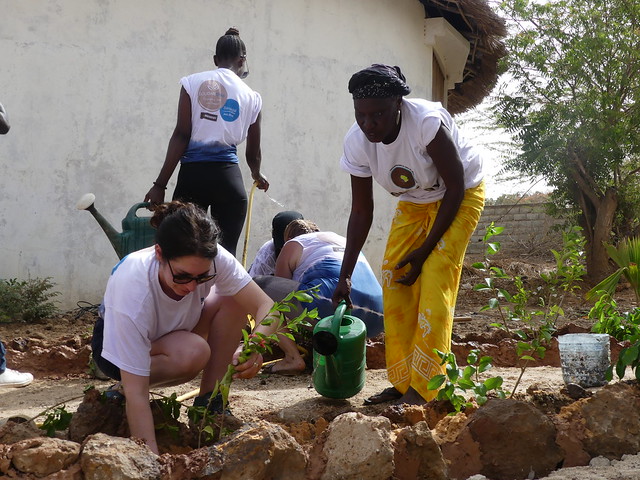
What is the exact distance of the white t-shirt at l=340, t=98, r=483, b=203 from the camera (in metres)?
3.18

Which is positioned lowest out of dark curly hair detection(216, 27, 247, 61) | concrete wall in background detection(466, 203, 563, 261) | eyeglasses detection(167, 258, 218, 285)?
concrete wall in background detection(466, 203, 563, 261)

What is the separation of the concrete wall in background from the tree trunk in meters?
3.68

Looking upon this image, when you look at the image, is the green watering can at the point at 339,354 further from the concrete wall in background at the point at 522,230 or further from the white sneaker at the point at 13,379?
the concrete wall in background at the point at 522,230

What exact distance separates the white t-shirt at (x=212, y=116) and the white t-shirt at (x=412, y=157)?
121 centimetres

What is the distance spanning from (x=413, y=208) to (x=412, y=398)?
84 centimetres

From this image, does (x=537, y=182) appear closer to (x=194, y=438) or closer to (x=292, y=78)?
(x=292, y=78)

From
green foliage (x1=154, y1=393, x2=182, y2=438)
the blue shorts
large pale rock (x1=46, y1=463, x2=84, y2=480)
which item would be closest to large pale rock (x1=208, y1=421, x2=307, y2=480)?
large pale rock (x1=46, y1=463, x2=84, y2=480)

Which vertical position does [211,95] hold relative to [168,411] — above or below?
above

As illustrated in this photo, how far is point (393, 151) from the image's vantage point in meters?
3.24

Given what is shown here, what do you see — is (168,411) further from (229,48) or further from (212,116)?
(229,48)

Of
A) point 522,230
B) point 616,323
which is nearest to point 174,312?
point 616,323

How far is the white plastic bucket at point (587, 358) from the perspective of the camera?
342cm

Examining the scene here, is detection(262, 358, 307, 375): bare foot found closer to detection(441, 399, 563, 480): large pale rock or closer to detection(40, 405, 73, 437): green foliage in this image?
detection(40, 405, 73, 437): green foliage

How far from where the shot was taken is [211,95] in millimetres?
4434
